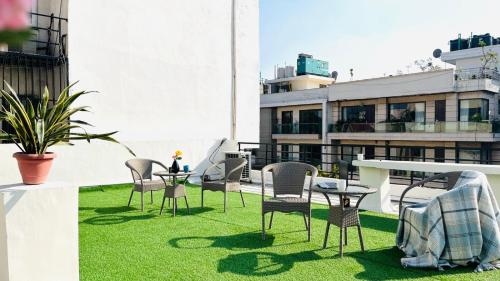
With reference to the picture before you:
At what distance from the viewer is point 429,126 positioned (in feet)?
69.7

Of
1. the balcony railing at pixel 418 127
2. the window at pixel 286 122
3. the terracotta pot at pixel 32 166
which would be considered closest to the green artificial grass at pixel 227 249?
the terracotta pot at pixel 32 166

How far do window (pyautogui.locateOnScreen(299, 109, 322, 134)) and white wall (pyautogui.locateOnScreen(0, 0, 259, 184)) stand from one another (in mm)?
15453

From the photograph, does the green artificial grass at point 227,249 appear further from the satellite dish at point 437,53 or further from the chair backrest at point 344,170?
the satellite dish at point 437,53

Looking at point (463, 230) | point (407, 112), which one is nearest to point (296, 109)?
point (407, 112)

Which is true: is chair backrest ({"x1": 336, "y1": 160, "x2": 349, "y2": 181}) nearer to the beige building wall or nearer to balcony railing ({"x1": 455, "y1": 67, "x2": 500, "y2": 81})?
balcony railing ({"x1": 455, "y1": 67, "x2": 500, "y2": 81})

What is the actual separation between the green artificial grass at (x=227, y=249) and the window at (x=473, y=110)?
58.5ft

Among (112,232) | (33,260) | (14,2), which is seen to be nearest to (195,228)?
(112,232)

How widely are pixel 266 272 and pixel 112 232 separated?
229 cm

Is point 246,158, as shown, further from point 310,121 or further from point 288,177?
point 310,121

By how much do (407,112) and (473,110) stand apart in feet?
11.1

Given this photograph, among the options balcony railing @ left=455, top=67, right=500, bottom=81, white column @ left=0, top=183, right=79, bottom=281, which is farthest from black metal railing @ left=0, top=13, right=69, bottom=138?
balcony railing @ left=455, top=67, right=500, bottom=81

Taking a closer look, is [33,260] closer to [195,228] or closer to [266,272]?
[266,272]

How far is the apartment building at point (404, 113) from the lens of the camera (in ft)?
66.3

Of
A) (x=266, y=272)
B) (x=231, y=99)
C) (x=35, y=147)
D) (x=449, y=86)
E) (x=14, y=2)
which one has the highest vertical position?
(x=449, y=86)
